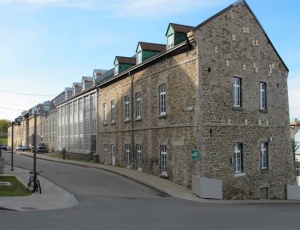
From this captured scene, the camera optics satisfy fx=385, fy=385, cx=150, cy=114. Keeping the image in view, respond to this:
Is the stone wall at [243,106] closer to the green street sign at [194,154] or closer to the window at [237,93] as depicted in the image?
the window at [237,93]

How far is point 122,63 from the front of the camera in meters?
33.2

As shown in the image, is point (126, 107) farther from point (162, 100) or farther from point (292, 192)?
point (292, 192)

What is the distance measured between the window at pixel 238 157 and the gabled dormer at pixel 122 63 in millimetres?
13654

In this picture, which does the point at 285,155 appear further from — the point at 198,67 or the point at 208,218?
the point at 208,218

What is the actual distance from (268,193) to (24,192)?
1597cm

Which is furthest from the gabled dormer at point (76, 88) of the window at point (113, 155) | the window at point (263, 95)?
the window at point (263, 95)

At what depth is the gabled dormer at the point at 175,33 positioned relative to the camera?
23.8 meters

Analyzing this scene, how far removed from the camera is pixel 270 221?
1179 cm

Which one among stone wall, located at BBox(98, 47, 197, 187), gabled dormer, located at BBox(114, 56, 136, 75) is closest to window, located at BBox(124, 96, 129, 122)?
stone wall, located at BBox(98, 47, 197, 187)

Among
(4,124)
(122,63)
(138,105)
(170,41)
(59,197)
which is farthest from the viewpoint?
(4,124)

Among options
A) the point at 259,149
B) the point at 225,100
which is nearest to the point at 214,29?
the point at 225,100

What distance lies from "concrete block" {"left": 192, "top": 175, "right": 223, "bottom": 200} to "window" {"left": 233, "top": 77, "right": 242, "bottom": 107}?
16.9 ft

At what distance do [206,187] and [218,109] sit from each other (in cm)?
461

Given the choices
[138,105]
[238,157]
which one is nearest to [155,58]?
[138,105]
